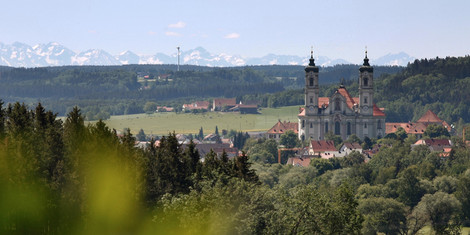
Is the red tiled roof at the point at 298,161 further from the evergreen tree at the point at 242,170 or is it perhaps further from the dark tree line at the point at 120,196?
the dark tree line at the point at 120,196

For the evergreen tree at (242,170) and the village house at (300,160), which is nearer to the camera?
the evergreen tree at (242,170)

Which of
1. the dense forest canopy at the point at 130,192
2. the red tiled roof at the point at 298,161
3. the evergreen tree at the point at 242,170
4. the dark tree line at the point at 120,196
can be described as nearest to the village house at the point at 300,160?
the red tiled roof at the point at 298,161

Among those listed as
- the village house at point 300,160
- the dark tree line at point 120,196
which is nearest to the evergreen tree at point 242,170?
the dark tree line at point 120,196

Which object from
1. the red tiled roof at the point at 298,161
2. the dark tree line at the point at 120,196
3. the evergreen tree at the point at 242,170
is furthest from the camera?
the red tiled roof at the point at 298,161

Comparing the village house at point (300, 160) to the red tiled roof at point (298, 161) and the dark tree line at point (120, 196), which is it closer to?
the red tiled roof at point (298, 161)

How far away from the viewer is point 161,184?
73.1 meters

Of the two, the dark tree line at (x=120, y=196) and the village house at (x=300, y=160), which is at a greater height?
the dark tree line at (x=120, y=196)

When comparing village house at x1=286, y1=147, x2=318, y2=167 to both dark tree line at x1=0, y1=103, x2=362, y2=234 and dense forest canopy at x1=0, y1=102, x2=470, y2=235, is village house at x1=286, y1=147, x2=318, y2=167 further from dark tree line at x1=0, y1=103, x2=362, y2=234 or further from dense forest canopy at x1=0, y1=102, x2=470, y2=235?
dark tree line at x1=0, y1=103, x2=362, y2=234

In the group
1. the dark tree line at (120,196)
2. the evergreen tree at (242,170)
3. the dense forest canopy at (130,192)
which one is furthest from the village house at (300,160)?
the dark tree line at (120,196)

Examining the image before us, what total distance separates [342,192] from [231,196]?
273 inches

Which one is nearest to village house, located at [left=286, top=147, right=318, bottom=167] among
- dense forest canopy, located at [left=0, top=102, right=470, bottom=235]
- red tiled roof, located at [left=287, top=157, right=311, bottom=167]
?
red tiled roof, located at [left=287, top=157, right=311, bottom=167]

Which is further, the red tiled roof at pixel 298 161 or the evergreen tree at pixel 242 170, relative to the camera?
the red tiled roof at pixel 298 161

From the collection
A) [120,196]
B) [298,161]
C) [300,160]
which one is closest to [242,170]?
[120,196]

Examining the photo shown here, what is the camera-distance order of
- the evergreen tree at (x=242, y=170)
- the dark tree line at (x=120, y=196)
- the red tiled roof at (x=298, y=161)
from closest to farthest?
1. the dark tree line at (x=120, y=196)
2. the evergreen tree at (x=242, y=170)
3. the red tiled roof at (x=298, y=161)
